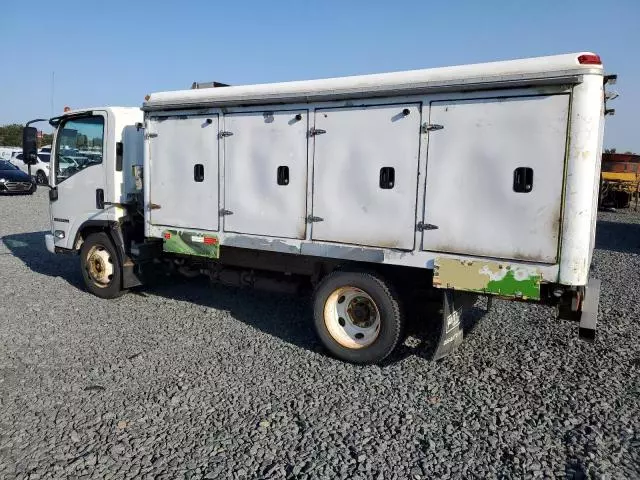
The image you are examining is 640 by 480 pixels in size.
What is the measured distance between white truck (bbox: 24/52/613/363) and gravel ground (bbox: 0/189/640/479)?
55 cm

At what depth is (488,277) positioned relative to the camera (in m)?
4.49

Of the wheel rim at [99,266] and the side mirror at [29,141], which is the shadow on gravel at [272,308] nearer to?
the wheel rim at [99,266]

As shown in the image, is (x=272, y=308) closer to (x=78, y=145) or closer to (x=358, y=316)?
(x=358, y=316)

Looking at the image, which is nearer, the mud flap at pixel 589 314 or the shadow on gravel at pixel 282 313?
the mud flap at pixel 589 314

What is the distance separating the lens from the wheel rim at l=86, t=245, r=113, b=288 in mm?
7341

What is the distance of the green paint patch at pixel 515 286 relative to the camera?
14.2 ft

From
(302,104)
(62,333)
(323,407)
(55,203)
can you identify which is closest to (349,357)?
(323,407)

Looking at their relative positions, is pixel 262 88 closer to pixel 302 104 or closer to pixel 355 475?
pixel 302 104

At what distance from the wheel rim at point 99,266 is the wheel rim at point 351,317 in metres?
3.58

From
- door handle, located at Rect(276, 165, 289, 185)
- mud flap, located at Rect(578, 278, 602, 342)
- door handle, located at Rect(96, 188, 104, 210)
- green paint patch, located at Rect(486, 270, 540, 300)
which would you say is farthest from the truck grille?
mud flap, located at Rect(578, 278, 602, 342)

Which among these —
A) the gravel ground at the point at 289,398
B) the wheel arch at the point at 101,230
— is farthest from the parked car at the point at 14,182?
the gravel ground at the point at 289,398

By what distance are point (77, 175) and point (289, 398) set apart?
4.91 meters

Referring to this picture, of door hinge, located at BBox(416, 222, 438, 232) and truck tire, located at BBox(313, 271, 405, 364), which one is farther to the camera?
truck tire, located at BBox(313, 271, 405, 364)

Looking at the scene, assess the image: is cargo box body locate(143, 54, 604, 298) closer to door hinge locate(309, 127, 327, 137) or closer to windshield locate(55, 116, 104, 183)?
door hinge locate(309, 127, 327, 137)
